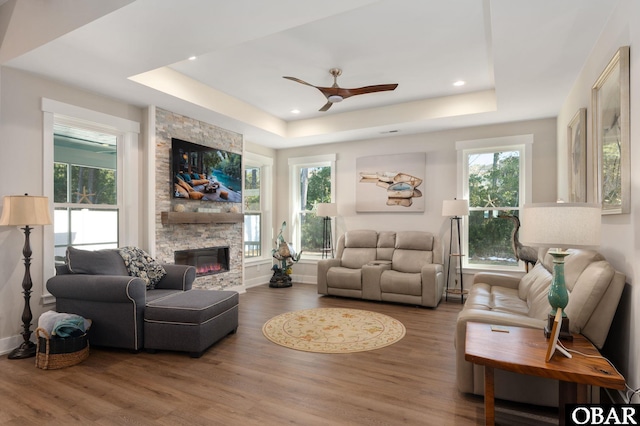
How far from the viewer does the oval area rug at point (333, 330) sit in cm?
329

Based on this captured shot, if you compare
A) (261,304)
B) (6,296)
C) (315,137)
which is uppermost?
(315,137)

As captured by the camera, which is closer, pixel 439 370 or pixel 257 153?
pixel 439 370

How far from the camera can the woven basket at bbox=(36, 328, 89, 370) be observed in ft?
9.17

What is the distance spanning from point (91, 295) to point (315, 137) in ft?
13.3

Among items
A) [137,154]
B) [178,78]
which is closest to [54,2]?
[178,78]

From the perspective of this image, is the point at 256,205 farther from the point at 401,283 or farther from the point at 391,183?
the point at 401,283

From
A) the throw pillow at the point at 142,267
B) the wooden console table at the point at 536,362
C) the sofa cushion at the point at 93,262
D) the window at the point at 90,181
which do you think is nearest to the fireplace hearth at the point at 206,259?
the window at the point at 90,181

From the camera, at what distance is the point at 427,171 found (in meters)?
5.63

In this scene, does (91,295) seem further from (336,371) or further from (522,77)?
(522,77)

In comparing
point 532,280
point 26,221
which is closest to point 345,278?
point 532,280

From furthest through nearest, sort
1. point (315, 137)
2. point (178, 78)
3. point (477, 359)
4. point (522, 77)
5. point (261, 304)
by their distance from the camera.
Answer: point (315, 137) < point (261, 304) < point (178, 78) < point (522, 77) < point (477, 359)

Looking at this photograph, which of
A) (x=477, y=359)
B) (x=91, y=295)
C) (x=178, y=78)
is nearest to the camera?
(x=477, y=359)

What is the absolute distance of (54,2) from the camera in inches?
107

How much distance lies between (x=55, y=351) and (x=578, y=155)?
4.92 meters
